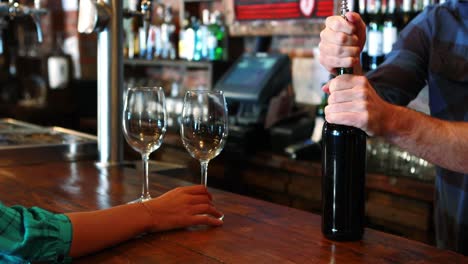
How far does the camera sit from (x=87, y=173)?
72.6 inches

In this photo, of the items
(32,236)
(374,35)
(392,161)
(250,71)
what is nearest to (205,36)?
(250,71)

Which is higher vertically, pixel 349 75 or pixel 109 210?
pixel 349 75

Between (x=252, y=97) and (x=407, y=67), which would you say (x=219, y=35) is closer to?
(x=252, y=97)

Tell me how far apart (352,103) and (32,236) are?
0.61 m

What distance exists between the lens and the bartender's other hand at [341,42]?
3.80 feet

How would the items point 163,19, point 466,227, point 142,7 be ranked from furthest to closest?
point 163,19 < point 142,7 < point 466,227

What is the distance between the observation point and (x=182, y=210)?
123cm

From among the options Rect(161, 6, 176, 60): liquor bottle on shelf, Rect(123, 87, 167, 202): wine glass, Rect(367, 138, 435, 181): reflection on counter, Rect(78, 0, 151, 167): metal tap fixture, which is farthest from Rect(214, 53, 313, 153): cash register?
Rect(123, 87, 167, 202): wine glass

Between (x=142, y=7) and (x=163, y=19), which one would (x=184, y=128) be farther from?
(x=163, y=19)

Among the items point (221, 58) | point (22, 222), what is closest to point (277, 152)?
point (221, 58)

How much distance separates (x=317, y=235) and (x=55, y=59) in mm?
4954

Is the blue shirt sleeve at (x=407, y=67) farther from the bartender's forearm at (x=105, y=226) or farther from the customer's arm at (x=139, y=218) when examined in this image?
the bartender's forearm at (x=105, y=226)

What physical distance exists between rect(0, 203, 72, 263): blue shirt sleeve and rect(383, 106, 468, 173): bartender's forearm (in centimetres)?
67

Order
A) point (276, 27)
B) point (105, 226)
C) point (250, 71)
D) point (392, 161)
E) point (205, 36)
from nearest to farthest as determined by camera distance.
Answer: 1. point (105, 226)
2. point (392, 161)
3. point (250, 71)
4. point (276, 27)
5. point (205, 36)
